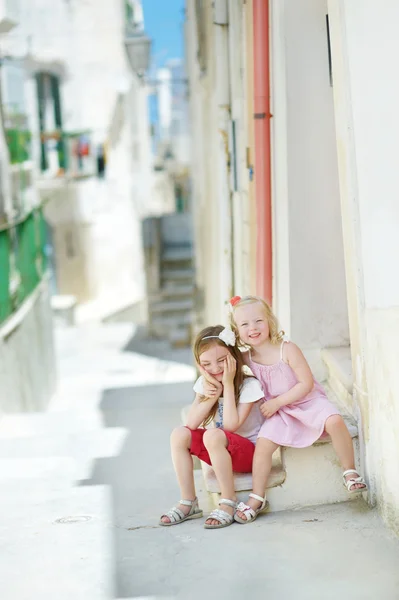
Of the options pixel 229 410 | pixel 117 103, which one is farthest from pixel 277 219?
pixel 117 103

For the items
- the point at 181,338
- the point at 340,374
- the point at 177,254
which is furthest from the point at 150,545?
the point at 177,254

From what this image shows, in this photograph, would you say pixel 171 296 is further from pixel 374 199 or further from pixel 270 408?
pixel 374 199

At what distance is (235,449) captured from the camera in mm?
3939

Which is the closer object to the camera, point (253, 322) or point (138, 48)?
point (253, 322)

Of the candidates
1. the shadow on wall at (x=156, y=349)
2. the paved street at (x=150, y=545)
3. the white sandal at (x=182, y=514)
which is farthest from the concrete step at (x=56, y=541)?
the shadow on wall at (x=156, y=349)

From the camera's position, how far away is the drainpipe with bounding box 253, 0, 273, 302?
208 inches

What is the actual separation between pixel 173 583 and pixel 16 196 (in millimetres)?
13501

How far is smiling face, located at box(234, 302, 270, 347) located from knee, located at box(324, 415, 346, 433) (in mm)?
477

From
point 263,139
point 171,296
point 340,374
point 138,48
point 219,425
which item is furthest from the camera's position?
point 171,296

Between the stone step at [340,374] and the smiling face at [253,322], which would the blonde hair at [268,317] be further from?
the stone step at [340,374]

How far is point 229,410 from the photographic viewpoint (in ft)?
12.9

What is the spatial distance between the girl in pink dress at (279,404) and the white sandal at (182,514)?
0.27 metres

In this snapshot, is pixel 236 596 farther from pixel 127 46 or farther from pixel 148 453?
pixel 127 46

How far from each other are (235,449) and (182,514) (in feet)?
1.29
